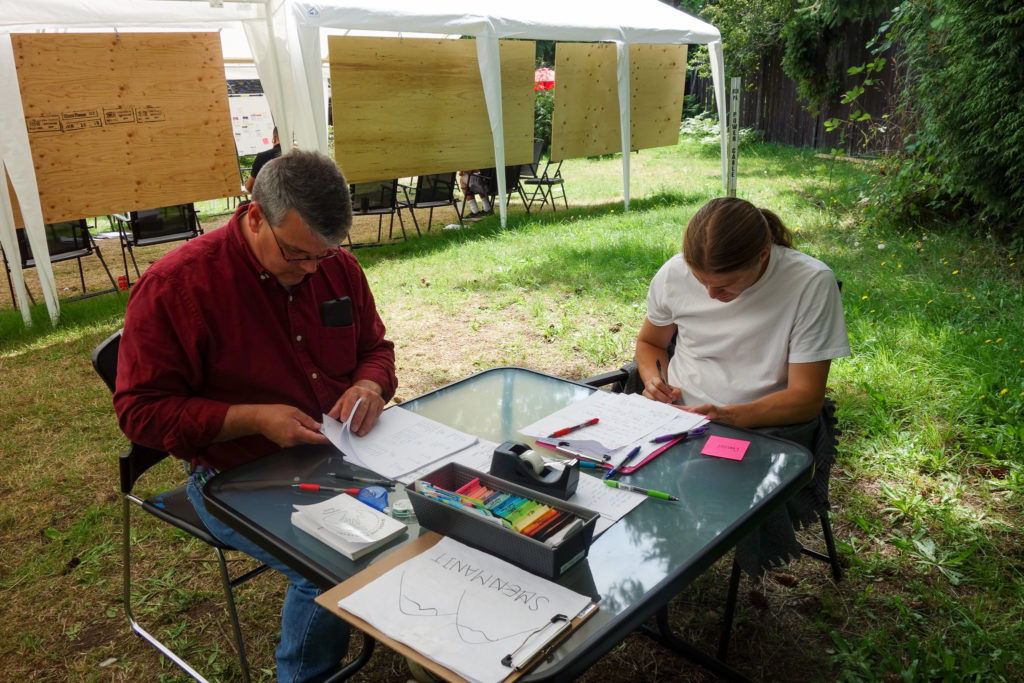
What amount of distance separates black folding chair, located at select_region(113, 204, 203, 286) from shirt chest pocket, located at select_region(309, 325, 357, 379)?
573 cm

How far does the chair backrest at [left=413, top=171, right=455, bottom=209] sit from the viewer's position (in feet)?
29.0

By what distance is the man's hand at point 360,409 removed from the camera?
192 cm

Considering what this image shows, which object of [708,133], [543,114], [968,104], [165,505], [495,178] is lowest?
[165,505]

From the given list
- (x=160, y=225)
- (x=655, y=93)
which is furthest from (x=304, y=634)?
(x=655, y=93)

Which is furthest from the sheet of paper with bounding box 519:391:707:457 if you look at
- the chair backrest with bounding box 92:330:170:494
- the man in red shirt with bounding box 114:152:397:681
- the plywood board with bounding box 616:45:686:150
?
the plywood board with bounding box 616:45:686:150

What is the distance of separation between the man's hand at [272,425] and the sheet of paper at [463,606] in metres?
0.62

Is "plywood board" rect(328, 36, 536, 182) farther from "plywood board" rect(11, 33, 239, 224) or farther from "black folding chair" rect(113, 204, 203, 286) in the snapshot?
"black folding chair" rect(113, 204, 203, 286)

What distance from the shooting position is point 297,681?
1.88 meters

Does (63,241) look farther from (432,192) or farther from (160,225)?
(432,192)

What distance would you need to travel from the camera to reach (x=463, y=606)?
46.6 inches

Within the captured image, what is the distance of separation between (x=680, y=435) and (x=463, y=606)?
2.86 feet

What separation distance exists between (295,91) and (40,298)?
3405 millimetres

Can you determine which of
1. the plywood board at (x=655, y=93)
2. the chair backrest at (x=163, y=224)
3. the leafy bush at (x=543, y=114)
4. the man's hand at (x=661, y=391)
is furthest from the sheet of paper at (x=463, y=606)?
the leafy bush at (x=543, y=114)

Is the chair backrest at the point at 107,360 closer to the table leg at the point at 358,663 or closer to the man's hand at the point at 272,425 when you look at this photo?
the man's hand at the point at 272,425
